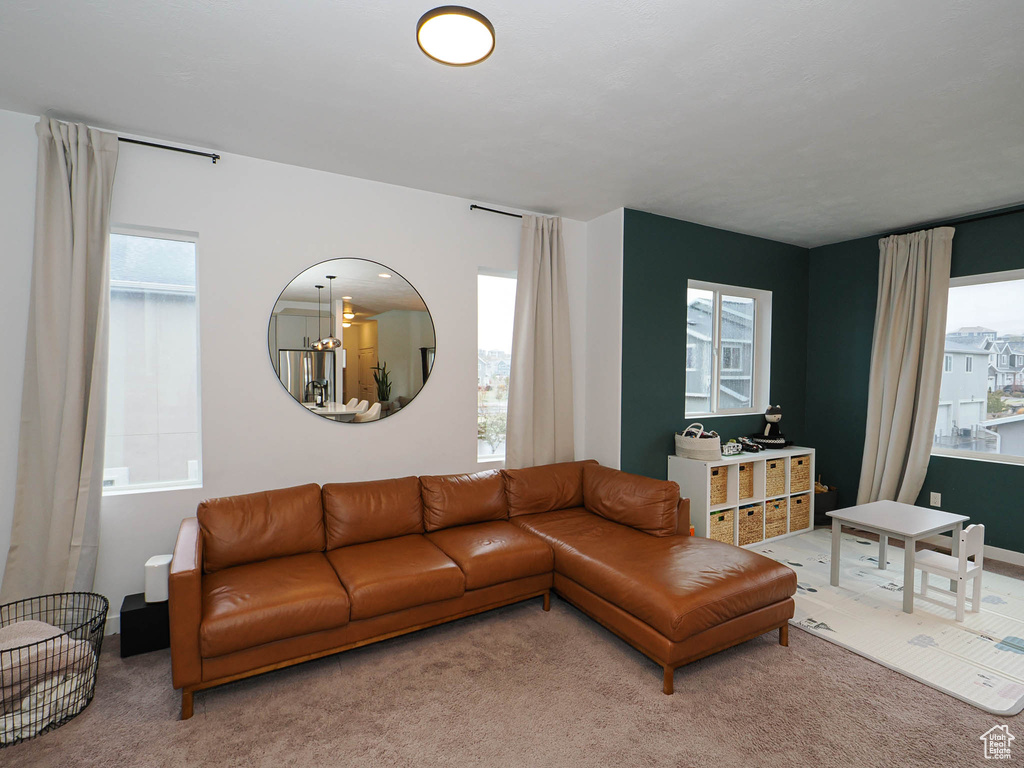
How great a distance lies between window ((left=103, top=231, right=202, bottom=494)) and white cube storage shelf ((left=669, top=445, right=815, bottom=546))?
138 inches

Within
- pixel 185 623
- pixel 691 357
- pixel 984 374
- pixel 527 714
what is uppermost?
pixel 691 357

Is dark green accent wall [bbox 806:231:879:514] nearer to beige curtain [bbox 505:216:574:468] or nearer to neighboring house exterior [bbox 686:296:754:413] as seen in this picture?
neighboring house exterior [bbox 686:296:754:413]

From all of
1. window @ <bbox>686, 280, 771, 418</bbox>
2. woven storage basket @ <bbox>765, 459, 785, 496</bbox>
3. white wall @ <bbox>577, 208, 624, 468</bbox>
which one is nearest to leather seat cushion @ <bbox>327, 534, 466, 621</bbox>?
white wall @ <bbox>577, 208, 624, 468</bbox>

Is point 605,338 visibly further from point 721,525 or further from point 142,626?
point 142,626

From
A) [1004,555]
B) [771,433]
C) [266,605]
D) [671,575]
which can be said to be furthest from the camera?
[771,433]

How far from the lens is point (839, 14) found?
183cm

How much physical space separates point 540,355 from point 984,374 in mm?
3738

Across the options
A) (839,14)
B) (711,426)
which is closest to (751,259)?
(711,426)

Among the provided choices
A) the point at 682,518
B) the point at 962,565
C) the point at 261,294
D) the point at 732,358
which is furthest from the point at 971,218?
the point at 261,294

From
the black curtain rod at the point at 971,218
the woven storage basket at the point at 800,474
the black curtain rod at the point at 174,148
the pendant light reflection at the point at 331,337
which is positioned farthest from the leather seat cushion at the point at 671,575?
the black curtain rod at the point at 971,218

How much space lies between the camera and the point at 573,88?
7.60ft

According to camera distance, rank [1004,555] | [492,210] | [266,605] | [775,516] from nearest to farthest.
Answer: [266,605]
[492,210]
[1004,555]
[775,516]

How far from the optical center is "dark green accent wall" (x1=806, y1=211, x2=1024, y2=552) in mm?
4035

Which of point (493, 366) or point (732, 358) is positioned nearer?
point (493, 366)
